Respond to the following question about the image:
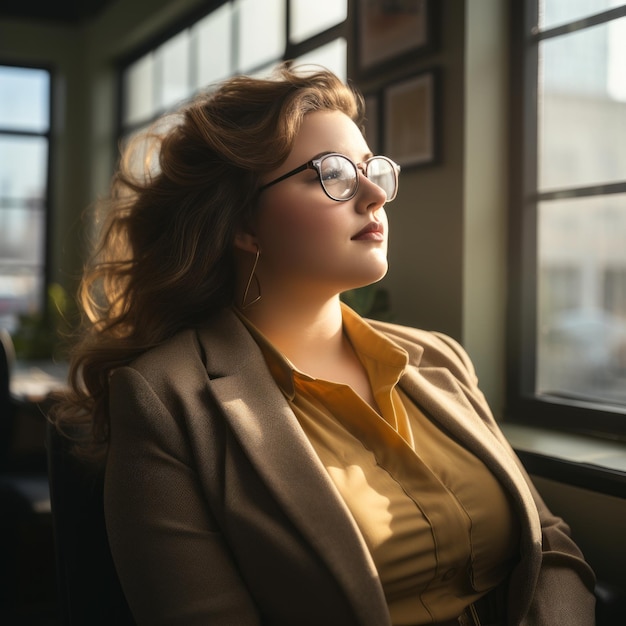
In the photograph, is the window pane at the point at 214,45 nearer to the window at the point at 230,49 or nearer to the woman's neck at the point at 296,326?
the window at the point at 230,49

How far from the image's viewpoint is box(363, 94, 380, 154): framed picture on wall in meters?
2.68

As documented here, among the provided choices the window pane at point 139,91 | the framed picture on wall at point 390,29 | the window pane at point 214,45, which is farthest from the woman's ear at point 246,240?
the window pane at point 139,91

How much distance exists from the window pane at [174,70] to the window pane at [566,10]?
276 cm

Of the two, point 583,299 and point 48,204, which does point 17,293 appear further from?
point 583,299

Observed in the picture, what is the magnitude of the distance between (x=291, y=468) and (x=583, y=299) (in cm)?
134

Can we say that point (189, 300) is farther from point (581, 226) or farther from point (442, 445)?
point (581, 226)

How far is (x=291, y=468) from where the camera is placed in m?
1.31

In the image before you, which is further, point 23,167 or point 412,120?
point 23,167

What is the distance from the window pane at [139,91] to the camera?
17.7 ft

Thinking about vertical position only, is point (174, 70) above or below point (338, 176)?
above

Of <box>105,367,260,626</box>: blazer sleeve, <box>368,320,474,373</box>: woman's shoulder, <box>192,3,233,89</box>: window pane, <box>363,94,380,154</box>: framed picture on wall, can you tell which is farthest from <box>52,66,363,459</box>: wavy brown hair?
<box>192,3,233,89</box>: window pane

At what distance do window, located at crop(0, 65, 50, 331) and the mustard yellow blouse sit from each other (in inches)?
196

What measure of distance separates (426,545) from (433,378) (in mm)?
414

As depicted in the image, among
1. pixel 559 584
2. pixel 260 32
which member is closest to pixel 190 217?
pixel 559 584
